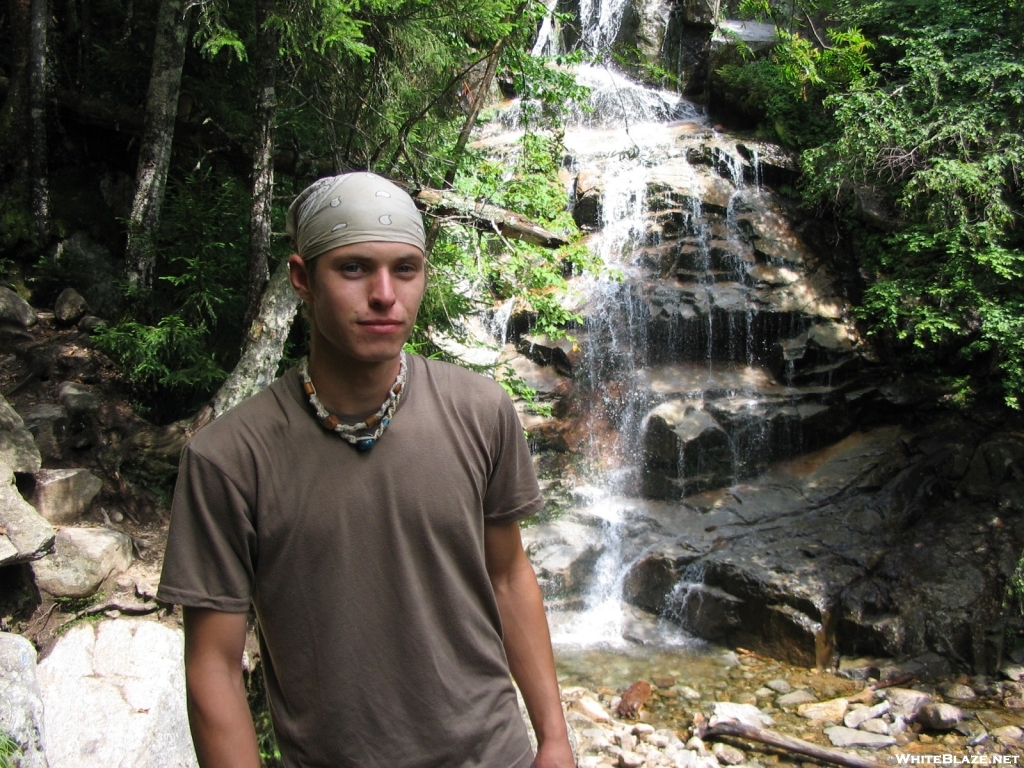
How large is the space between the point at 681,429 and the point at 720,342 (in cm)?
183

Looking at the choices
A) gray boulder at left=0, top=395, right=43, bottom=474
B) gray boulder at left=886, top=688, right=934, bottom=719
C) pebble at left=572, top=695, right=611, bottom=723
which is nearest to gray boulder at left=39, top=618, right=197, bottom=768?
gray boulder at left=0, top=395, right=43, bottom=474

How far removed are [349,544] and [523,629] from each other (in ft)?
1.60

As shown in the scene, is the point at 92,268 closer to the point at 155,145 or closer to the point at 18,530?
the point at 155,145

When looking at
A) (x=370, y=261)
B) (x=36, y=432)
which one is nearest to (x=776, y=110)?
(x=36, y=432)

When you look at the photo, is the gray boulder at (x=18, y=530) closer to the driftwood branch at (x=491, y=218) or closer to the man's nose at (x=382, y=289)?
the driftwood branch at (x=491, y=218)

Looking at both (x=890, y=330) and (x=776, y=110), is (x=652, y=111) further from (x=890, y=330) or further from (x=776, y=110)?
(x=890, y=330)

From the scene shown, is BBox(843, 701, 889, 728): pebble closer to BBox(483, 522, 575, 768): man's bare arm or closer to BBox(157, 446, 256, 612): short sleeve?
BBox(483, 522, 575, 768): man's bare arm

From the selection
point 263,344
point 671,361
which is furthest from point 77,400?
point 671,361

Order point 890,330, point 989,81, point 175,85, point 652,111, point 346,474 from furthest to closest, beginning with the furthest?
1. point 652,111
2. point 890,330
3. point 989,81
4. point 175,85
5. point 346,474

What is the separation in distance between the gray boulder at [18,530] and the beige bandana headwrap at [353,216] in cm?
334

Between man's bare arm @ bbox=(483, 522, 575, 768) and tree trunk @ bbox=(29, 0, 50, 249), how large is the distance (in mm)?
7355

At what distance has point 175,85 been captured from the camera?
6.46 m

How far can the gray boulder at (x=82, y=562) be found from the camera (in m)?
4.45

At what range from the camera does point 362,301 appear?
1481mm
